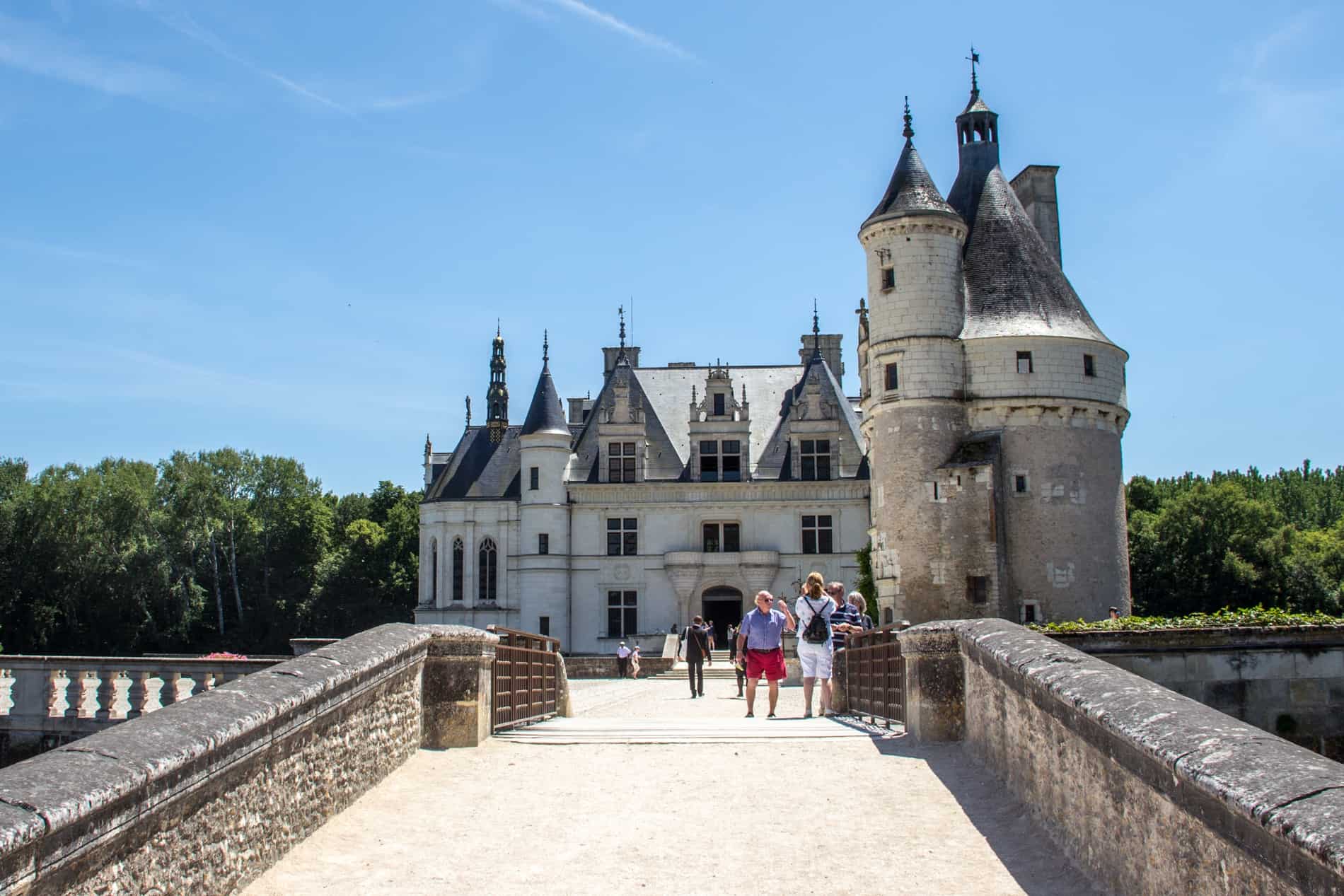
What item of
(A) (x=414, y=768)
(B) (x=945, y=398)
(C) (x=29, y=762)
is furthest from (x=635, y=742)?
(B) (x=945, y=398)

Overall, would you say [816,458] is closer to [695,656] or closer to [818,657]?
[695,656]

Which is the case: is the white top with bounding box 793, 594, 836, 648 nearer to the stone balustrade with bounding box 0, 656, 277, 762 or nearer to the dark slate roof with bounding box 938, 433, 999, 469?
the stone balustrade with bounding box 0, 656, 277, 762

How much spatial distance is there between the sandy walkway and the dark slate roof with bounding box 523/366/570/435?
35759mm

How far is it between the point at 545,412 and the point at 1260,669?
32.1 m

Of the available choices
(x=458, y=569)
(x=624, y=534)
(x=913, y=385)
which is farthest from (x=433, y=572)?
(x=913, y=385)

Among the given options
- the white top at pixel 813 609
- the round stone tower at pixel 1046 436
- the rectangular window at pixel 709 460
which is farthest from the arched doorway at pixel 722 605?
the white top at pixel 813 609

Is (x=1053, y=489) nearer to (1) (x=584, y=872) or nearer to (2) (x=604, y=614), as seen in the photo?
(2) (x=604, y=614)

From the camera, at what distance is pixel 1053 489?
102ft

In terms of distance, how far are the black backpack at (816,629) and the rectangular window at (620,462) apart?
3232 centimetres

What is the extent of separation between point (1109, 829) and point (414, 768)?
16.8 feet

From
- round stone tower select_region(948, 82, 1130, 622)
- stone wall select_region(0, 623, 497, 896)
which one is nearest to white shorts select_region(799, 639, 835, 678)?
stone wall select_region(0, 623, 497, 896)

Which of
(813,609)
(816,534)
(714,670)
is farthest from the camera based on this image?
(816,534)

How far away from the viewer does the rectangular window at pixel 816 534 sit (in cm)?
4500

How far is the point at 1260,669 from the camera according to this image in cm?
1691
